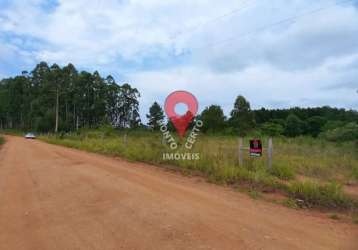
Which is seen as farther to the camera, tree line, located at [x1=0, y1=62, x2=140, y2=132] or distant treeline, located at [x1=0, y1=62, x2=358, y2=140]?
tree line, located at [x1=0, y1=62, x2=140, y2=132]

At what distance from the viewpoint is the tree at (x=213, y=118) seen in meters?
60.8

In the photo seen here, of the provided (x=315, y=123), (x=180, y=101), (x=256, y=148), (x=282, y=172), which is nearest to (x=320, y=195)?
(x=282, y=172)

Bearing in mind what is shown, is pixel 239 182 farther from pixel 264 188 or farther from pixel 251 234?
pixel 251 234

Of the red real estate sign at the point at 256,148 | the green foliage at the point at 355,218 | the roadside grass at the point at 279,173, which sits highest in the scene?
the red real estate sign at the point at 256,148

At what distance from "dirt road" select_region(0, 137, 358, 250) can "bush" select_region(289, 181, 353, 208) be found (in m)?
1.03

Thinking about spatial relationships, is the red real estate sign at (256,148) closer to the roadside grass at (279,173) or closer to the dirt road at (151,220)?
the roadside grass at (279,173)

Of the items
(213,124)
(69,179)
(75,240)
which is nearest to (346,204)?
(75,240)

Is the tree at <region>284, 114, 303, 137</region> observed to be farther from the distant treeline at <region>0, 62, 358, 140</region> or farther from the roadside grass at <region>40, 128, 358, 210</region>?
the roadside grass at <region>40, 128, 358, 210</region>

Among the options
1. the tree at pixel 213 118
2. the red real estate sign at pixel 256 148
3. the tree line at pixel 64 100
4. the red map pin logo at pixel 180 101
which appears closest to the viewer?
the red real estate sign at pixel 256 148

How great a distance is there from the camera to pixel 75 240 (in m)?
4.62

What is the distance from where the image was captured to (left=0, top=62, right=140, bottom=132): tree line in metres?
67.6

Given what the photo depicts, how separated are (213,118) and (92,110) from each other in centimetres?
3263

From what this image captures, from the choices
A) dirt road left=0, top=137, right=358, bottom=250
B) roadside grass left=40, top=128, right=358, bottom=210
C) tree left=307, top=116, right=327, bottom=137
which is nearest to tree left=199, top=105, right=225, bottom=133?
tree left=307, top=116, right=327, bottom=137

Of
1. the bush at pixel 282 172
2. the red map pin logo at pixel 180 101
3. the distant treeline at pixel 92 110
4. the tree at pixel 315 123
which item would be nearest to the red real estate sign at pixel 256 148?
the bush at pixel 282 172
